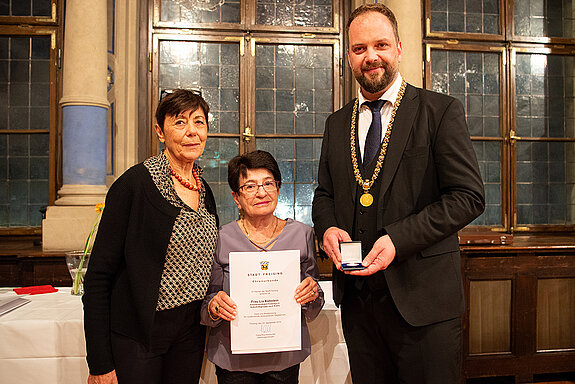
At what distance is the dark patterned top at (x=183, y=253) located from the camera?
1.43 meters

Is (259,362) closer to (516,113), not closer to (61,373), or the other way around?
(61,373)

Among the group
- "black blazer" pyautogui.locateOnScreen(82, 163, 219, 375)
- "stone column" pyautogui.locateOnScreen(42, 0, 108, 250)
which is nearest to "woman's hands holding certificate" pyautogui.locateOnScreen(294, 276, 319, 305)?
"black blazer" pyautogui.locateOnScreen(82, 163, 219, 375)

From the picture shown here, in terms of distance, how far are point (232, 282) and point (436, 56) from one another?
3895 mm

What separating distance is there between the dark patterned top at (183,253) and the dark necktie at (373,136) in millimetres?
604

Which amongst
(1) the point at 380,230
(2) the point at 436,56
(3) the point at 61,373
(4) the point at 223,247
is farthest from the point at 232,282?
(2) the point at 436,56

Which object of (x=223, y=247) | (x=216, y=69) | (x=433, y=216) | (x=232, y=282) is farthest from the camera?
(x=216, y=69)

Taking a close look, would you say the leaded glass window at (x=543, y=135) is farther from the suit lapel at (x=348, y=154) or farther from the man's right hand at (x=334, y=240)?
the man's right hand at (x=334, y=240)

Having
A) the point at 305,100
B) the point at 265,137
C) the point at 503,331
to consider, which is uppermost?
the point at 305,100

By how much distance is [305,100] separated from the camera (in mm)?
4508

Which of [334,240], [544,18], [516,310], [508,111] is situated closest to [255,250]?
[334,240]

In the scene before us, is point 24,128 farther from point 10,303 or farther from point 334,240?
point 334,240

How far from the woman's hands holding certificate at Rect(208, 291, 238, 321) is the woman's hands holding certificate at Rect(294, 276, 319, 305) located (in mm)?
211

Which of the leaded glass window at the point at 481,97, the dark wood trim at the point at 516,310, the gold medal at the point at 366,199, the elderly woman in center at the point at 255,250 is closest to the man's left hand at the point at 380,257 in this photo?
the gold medal at the point at 366,199

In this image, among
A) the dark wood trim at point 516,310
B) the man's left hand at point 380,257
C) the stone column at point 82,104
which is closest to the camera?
the man's left hand at point 380,257
